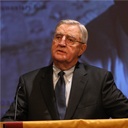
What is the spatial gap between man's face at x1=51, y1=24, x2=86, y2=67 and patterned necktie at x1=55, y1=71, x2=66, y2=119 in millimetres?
99

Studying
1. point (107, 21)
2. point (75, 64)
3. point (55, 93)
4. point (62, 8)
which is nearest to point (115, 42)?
point (107, 21)

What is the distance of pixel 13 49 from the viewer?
114 inches

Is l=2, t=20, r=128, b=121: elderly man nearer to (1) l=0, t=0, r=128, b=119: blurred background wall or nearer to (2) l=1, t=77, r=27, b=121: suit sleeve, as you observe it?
(2) l=1, t=77, r=27, b=121: suit sleeve

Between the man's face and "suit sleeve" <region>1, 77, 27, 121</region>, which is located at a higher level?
the man's face

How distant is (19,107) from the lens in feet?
6.26

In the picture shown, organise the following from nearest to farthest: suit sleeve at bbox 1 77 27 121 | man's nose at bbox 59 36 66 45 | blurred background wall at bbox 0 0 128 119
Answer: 1. suit sleeve at bbox 1 77 27 121
2. man's nose at bbox 59 36 66 45
3. blurred background wall at bbox 0 0 128 119

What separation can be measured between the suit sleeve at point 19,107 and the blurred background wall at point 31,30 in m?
0.87

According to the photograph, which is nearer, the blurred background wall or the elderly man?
the elderly man

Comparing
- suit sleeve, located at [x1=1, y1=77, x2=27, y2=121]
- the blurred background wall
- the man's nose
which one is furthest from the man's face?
the blurred background wall

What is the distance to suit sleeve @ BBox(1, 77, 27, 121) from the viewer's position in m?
1.83

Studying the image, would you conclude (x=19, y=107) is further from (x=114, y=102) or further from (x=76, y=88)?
(x=114, y=102)

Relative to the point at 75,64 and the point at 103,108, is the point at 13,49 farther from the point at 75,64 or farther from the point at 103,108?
the point at 103,108

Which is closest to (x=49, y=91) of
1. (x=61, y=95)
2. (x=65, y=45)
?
(x=61, y=95)

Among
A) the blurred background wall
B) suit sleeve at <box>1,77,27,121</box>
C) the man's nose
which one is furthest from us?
the blurred background wall
